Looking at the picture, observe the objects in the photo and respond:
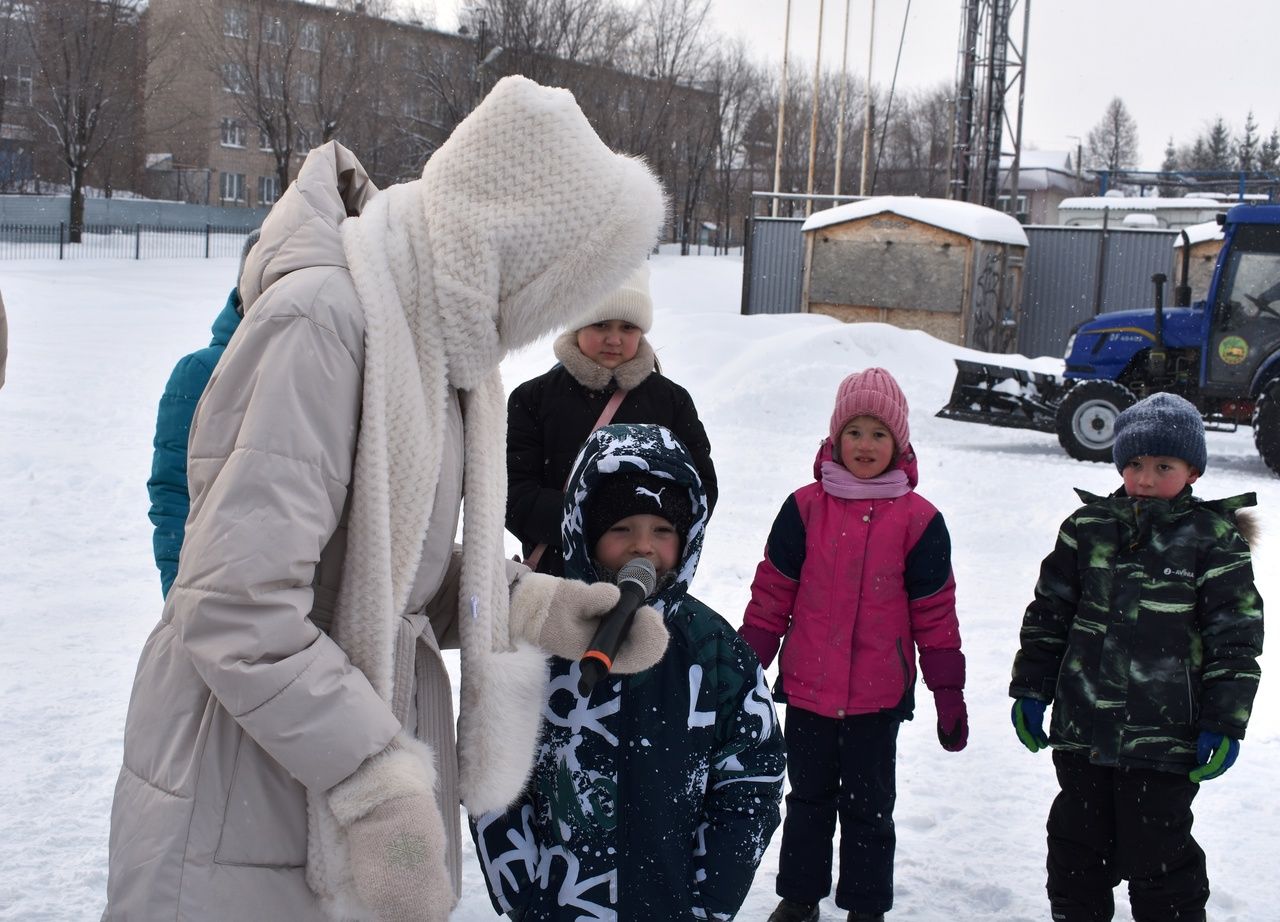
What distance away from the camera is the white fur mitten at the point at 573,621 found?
2.16 m

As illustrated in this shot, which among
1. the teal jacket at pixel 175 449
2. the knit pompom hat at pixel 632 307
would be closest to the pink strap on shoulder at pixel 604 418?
the knit pompom hat at pixel 632 307

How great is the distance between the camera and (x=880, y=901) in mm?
3371

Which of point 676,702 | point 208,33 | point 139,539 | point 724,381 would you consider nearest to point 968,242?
point 724,381

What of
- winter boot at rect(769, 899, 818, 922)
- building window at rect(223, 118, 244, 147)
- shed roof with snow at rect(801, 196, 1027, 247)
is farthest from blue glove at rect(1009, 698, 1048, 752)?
building window at rect(223, 118, 244, 147)

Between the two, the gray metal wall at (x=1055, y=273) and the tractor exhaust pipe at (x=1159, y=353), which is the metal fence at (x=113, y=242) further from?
the tractor exhaust pipe at (x=1159, y=353)

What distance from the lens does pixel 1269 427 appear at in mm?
11414

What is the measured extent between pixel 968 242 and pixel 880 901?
18892 millimetres

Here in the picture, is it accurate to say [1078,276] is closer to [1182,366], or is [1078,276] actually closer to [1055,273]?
[1055,273]

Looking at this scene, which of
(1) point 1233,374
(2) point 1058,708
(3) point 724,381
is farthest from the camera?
(3) point 724,381

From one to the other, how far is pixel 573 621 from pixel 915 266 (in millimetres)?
20079

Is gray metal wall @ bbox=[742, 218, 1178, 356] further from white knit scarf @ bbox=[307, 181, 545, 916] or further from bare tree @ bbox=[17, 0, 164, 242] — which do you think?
white knit scarf @ bbox=[307, 181, 545, 916]

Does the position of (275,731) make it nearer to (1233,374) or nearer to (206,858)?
(206,858)

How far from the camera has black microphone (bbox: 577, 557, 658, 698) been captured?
Answer: 6.72 feet

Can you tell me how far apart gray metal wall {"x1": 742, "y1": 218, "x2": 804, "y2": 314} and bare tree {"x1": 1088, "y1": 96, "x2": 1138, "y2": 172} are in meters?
67.3
